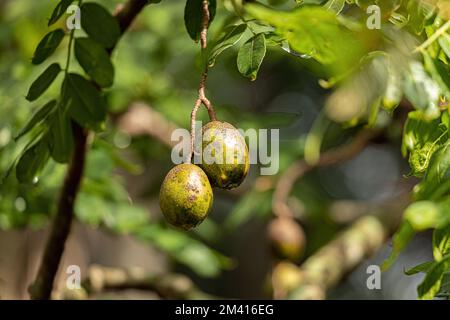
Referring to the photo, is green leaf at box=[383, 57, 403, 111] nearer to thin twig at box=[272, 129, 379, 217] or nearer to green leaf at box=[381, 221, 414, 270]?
green leaf at box=[381, 221, 414, 270]

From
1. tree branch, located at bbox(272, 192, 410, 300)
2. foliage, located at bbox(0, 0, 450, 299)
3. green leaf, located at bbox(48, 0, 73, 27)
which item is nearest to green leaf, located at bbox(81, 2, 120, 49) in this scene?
foliage, located at bbox(0, 0, 450, 299)

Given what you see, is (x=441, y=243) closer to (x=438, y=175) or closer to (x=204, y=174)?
(x=438, y=175)

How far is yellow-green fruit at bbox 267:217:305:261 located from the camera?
2357 mm

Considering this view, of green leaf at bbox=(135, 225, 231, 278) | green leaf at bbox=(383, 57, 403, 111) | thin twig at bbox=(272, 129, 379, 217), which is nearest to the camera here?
green leaf at bbox=(383, 57, 403, 111)

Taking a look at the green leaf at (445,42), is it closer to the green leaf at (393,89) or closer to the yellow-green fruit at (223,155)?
the green leaf at (393,89)

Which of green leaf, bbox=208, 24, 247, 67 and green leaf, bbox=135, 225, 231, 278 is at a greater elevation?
green leaf, bbox=208, 24, 247, 67

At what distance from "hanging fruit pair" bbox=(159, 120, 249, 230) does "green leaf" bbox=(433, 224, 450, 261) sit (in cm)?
28

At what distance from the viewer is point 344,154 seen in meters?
2.64

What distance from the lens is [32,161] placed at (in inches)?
59.3

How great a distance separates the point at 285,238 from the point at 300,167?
1.04ft

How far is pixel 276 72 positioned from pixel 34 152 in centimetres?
316

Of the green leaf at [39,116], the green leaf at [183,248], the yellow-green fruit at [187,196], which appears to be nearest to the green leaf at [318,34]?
the yellow-green fruit at [187,196]
